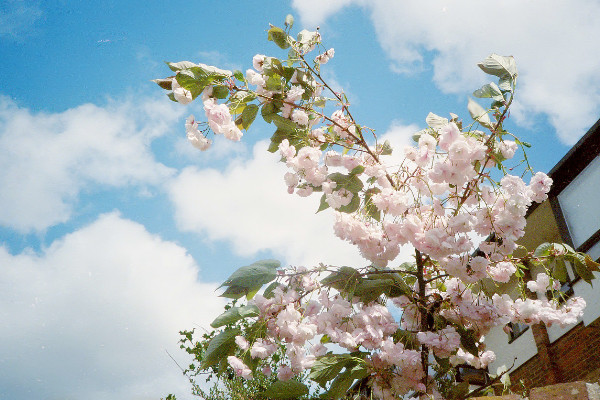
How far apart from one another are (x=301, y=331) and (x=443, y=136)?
114 centimetres

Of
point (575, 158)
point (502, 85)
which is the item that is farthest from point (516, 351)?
point (502, 85)

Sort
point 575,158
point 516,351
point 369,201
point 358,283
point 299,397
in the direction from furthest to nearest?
point 516,351 → point 575,158 → point 369,201 → point 358,283 → point 299,397

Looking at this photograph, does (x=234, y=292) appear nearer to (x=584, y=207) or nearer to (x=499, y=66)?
(x=499, y=66)

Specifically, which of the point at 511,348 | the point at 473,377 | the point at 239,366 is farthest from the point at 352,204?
the point at 511,348

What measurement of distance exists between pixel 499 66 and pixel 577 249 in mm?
5917

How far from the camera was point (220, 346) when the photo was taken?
216 cm

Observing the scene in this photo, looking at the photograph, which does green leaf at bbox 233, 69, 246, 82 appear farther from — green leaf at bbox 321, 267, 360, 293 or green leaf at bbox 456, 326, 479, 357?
green leaf at bbox 456, 326, 479, 357

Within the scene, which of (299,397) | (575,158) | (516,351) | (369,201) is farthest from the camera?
(516,351)

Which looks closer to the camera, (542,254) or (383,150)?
(542,254)

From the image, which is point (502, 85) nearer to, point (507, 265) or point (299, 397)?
point (507, 265)

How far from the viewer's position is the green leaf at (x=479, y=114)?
217 centimetres

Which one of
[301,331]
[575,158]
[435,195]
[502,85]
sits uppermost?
[575,158]

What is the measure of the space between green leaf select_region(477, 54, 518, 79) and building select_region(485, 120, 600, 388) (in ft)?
14.7

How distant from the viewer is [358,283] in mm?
2246
